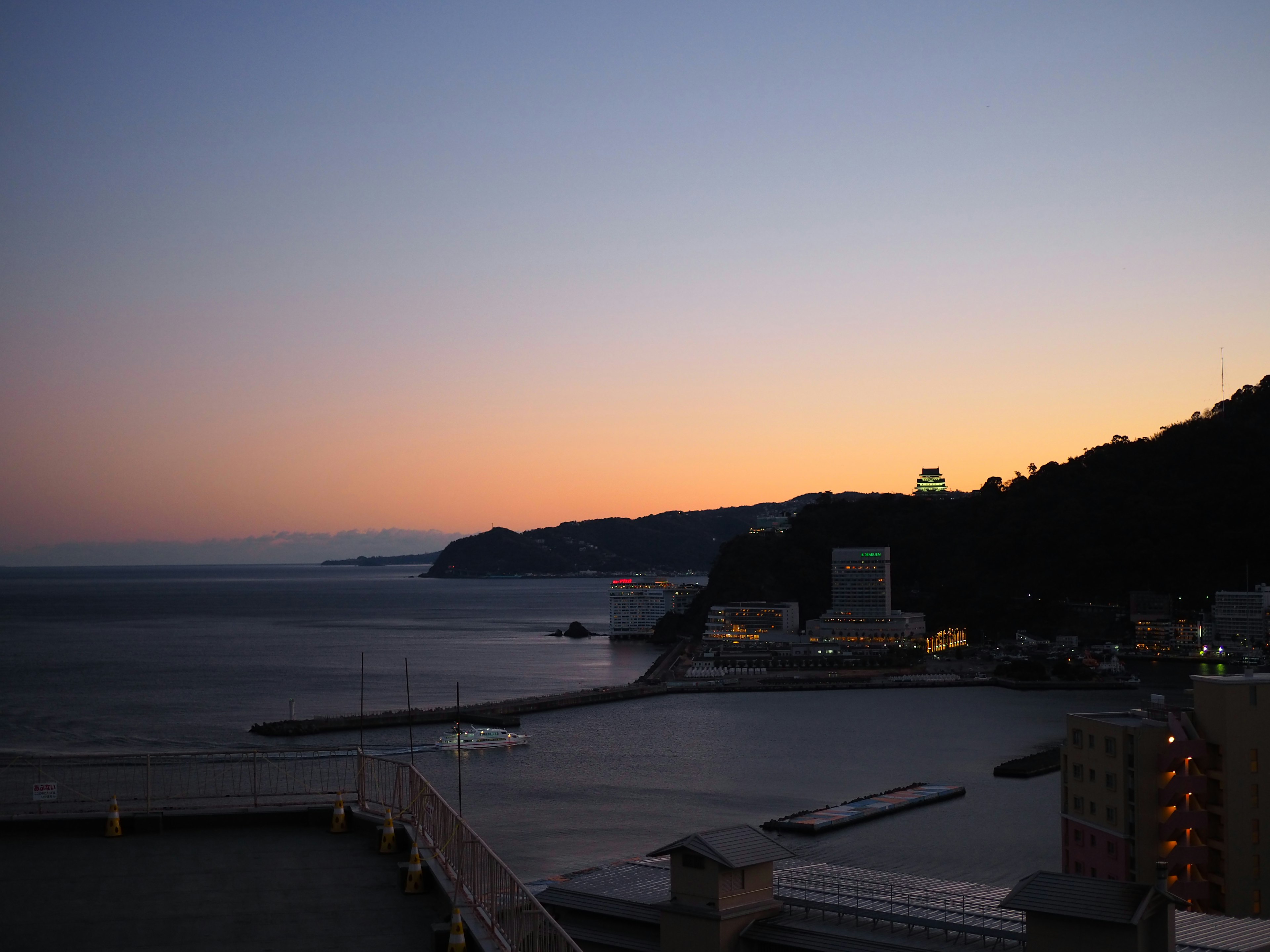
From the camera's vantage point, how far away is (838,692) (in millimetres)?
30469

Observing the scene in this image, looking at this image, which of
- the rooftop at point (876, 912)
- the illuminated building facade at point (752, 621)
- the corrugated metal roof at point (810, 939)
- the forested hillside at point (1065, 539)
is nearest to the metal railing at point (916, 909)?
the rooftop at point (876, 912)

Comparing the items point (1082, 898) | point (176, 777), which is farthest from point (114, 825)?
point (176, 777)

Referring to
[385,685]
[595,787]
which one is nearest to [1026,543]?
[385,685]

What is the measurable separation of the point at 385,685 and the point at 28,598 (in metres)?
55.5

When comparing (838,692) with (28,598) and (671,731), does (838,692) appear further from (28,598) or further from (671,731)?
(28,598)

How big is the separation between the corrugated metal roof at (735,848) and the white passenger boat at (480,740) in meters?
13.2

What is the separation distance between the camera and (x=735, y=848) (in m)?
6.36

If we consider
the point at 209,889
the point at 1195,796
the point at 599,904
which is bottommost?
the point at 599,904

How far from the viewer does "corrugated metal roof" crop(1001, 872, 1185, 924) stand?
5.12m

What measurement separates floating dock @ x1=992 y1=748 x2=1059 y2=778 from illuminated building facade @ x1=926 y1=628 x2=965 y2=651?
22.0 meters

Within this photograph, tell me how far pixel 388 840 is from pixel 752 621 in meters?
40.3

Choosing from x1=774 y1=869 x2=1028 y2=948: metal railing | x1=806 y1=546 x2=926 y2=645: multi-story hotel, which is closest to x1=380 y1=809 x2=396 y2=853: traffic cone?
x1=774 y1=869 x2=1028 y2=948: metal railing

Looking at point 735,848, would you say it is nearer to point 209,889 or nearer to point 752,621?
point 209,889

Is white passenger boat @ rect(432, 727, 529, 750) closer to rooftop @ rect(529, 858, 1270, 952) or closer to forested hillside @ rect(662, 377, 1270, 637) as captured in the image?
rooftop @ rect(529, 858, 1270, 952)
